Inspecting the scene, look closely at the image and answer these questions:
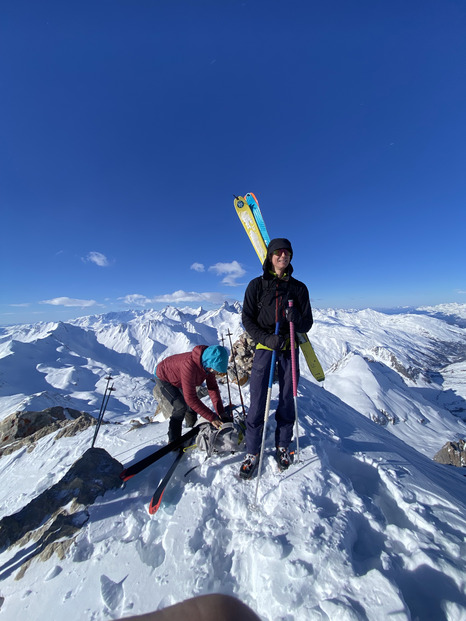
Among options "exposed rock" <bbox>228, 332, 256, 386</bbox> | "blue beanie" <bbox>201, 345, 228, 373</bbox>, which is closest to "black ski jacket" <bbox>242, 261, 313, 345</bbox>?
"blue beanie" <bbox>201, 345, 228, 373</bbox>

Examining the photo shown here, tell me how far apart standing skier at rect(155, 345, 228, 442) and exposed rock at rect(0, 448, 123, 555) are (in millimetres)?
1774

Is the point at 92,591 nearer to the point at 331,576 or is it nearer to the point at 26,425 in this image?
the point at 331,576

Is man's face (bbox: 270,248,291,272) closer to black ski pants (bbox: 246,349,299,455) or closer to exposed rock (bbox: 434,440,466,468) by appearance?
black ski pants (bbox: 246,349,299,455)

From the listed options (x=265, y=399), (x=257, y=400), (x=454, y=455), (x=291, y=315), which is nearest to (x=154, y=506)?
(x=257, y=400)

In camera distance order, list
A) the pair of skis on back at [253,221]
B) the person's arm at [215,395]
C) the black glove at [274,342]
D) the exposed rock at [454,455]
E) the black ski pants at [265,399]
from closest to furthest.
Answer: the black glove at [274,342] → the black ski pants at [265,399] → the person's arm at [215,395] → the pair of skis on back at [253,221] → the exposed rock at [454,455]

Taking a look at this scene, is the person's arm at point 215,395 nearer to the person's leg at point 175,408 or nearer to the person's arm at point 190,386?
the person's arm at point 190,386

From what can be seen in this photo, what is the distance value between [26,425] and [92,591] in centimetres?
1507

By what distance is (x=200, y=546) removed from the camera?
3602 millimetres

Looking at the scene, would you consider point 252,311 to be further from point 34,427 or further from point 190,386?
point 34,427

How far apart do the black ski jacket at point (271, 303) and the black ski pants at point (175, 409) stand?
335cm

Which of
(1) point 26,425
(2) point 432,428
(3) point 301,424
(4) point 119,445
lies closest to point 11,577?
(4) point 119,445

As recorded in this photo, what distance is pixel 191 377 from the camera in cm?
591

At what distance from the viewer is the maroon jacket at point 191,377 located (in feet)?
18.9

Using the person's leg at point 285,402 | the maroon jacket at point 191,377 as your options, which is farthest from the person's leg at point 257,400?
the maroon jacket at point 191,377
